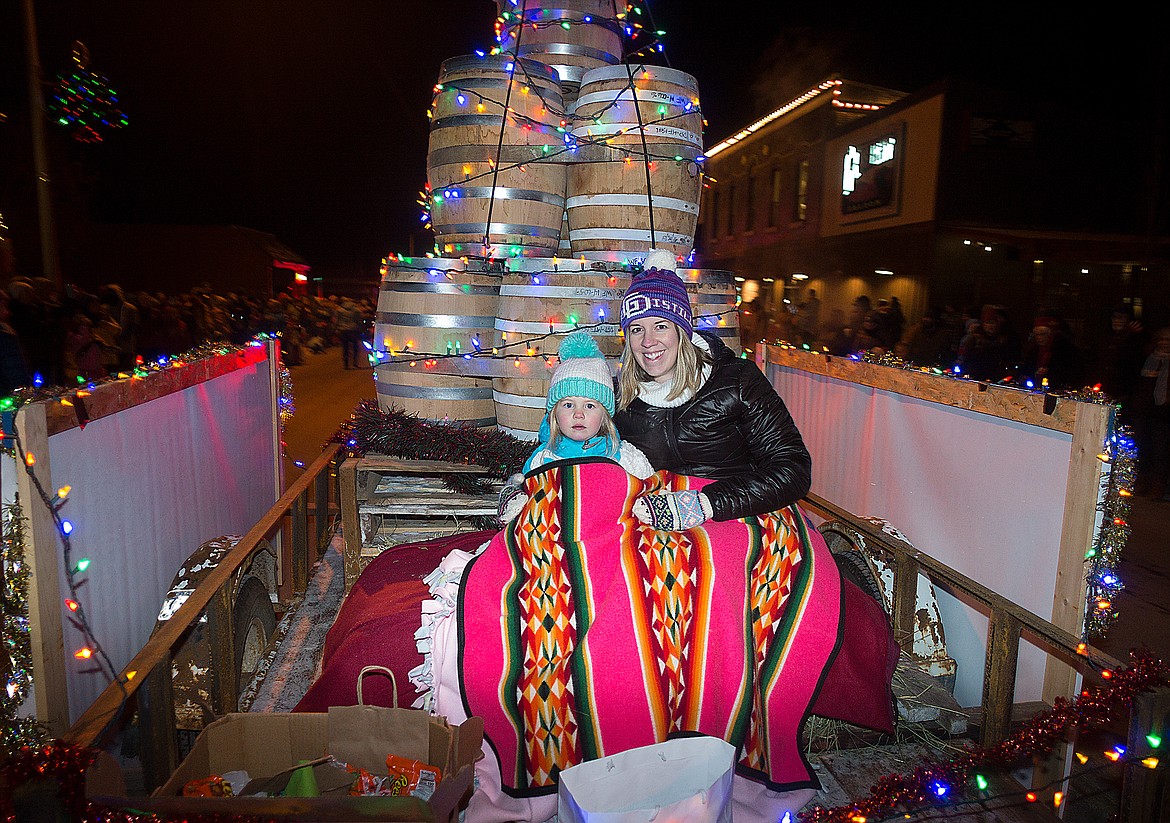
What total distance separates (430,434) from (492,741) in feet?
5.67

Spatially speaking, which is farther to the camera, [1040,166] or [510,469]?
[1040,166]

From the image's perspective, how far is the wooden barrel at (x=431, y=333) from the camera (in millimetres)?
4035

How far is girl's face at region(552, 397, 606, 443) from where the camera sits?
283 cm

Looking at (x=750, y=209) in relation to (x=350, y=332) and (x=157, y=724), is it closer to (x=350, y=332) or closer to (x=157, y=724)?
(x=350, y=332)

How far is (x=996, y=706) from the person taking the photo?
8.11 ft

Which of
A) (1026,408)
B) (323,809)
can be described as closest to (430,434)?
(323,809)

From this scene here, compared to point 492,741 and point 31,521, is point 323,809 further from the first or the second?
point 31,521

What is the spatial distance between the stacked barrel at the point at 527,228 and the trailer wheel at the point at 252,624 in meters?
1.24

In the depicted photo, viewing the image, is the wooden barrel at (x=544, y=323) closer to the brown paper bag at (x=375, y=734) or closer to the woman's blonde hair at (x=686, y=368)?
the woman's blonde hair at (x=686, y=368)

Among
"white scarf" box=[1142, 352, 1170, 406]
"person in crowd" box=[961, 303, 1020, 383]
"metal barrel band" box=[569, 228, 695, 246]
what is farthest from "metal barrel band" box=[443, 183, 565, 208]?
"white scarf" box=[1142, 352, 1170, 406]

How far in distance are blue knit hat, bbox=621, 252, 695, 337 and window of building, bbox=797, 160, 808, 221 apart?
751 inches

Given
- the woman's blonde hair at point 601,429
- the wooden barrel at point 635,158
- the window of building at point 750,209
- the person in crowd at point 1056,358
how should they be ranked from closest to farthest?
the woman's blonde hair at point 601,429 < the wooden barrel at point 635,158 < the person in crowd at point 1056,358 < the window of building at point 750,209

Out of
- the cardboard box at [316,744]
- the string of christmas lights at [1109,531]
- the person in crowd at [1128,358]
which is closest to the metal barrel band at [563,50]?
the string of christmas lights at [1109,531]

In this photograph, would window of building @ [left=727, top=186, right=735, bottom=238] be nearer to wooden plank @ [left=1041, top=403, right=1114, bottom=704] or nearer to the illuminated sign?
the illuminated sign
